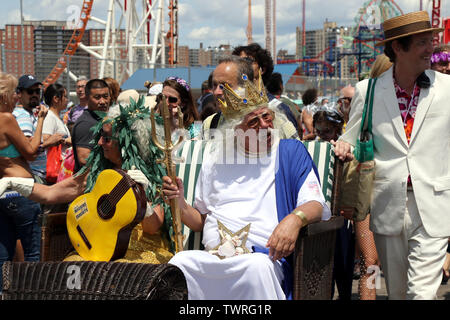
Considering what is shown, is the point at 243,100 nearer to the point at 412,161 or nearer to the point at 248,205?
the point at 248,205

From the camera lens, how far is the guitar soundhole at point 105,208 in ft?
11.5

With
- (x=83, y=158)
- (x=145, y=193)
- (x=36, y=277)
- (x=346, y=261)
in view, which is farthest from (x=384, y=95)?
(x=83, y=158)

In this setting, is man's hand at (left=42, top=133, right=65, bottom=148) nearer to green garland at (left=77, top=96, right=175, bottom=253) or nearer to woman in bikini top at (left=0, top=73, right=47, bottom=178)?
woman in bikini top at (left=0, top=73, right=47, bottom=178)

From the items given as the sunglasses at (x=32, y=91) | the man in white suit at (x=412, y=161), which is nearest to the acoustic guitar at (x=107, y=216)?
the man in white suit at (x=412, y=161)

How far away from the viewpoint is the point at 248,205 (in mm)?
3553

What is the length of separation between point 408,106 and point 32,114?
4.30 m

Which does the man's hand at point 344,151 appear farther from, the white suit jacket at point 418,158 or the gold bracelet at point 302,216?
the gold bracelet at point 302,216

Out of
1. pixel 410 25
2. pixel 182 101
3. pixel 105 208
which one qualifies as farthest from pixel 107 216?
pixel 410 25

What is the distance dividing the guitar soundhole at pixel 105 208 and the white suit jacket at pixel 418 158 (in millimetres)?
1450

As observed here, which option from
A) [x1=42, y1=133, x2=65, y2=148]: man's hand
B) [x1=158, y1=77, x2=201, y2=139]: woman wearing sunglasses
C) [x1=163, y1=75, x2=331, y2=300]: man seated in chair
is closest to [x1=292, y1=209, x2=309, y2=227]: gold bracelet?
[x1=163, y1=75, x2=331, y2=300]: man seated in chair

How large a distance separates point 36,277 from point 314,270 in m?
1.40

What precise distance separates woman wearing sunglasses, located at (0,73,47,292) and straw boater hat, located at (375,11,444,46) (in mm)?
2695

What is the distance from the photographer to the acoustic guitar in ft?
11.2
